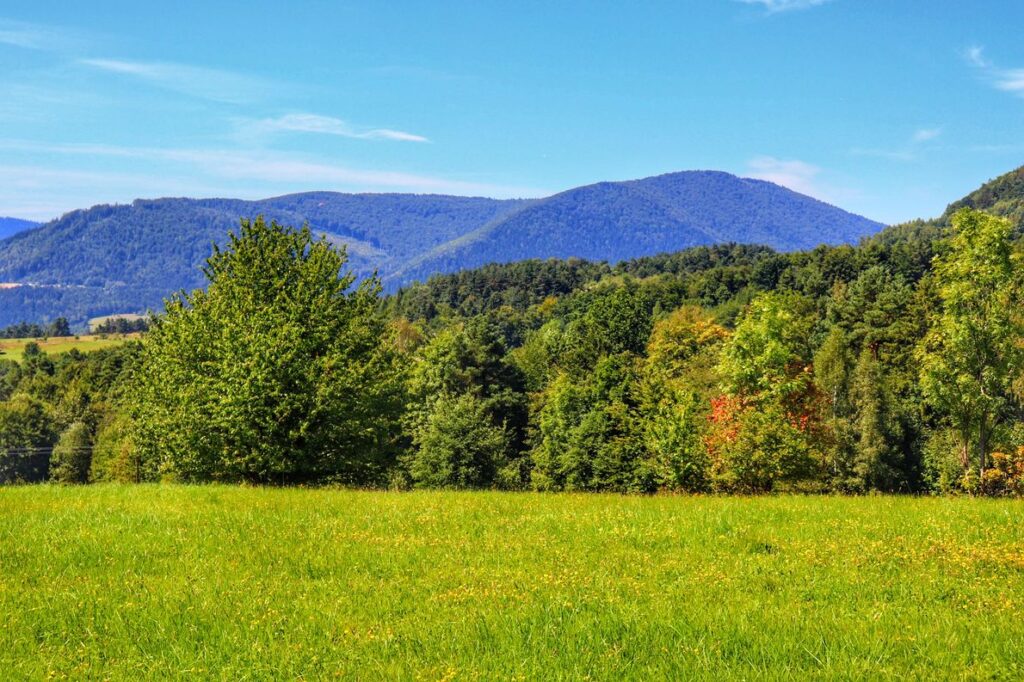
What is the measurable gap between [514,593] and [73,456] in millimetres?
118548

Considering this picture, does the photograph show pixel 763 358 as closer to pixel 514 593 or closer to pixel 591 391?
pixel 591 391

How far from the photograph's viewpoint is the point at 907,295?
3831 inches

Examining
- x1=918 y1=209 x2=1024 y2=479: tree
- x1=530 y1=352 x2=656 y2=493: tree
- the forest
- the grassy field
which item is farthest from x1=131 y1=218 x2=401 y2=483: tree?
x1=530 y1=352 x2=656 y2=493: tree

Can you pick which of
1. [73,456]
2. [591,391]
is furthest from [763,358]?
[73,456]

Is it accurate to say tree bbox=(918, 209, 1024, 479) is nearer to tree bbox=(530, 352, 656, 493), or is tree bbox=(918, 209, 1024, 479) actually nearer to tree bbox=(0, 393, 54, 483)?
tree bbox=(530, 352, 656, 493)

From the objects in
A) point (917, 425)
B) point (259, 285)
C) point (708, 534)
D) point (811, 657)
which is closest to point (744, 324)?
point (259, 285)

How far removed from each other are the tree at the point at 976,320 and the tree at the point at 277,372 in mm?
27091

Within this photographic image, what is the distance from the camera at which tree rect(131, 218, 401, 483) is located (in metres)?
32.5

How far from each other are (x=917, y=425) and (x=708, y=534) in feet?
257

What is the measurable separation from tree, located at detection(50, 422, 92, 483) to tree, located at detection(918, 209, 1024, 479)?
4207 inches

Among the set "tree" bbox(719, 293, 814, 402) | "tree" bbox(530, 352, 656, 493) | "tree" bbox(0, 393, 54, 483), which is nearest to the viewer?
"tree" bbox(719, 293, 814, 402)

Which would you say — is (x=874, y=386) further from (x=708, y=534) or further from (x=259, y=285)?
(x=708, y=534)

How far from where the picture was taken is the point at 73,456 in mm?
112625

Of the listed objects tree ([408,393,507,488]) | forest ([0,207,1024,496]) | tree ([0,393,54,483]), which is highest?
forest ([0,207,1024,496])
